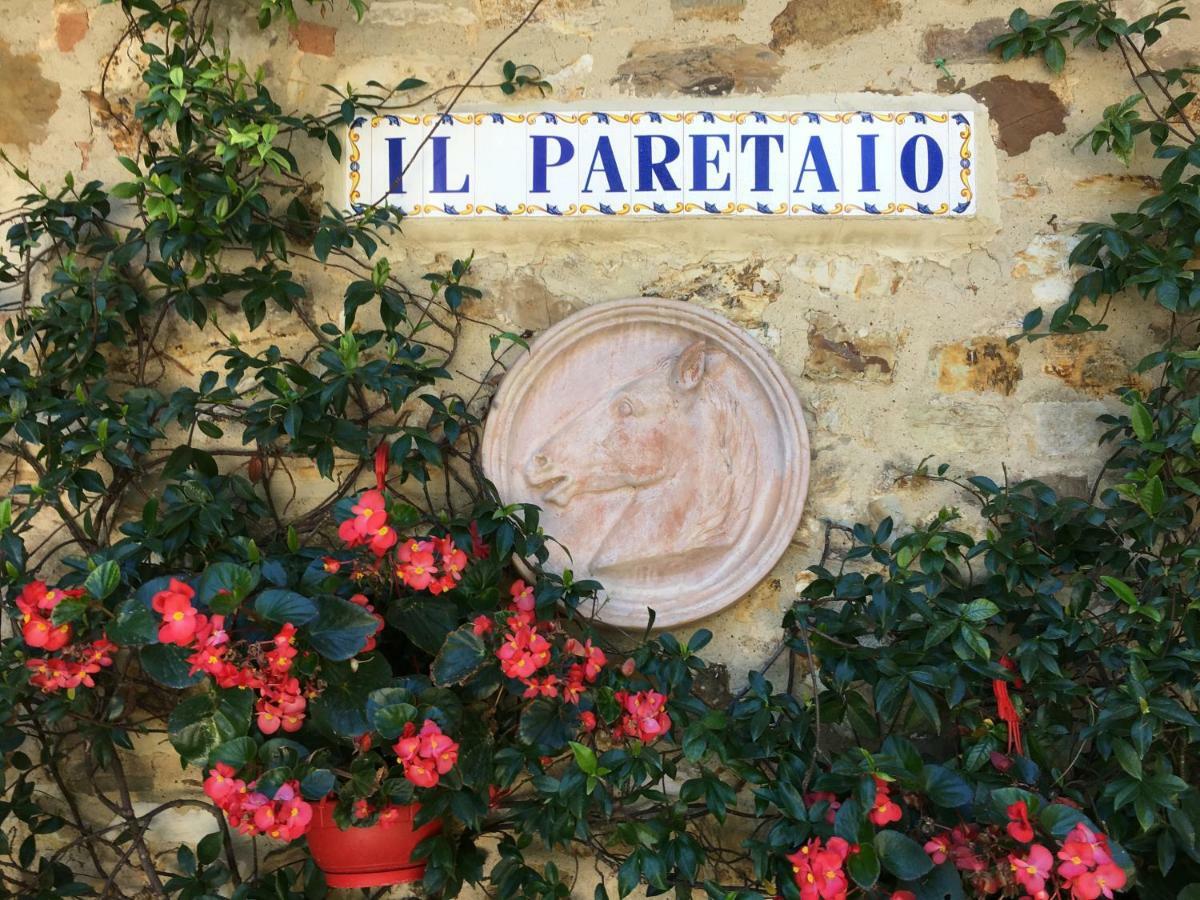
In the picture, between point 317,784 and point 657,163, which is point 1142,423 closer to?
point 657,163

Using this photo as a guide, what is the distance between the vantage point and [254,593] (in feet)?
7.40

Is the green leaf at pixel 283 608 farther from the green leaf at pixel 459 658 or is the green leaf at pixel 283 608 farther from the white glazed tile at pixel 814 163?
the white glazed tile at pixel 814 163

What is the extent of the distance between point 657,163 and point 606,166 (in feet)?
0.37

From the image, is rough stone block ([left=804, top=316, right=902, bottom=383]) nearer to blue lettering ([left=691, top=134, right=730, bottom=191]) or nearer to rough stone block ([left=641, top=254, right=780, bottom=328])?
rough stone block ([left=641, top=254, right=780, bottom=328])

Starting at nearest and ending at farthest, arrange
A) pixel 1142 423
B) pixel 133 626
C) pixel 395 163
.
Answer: pixel 133 626
pixel 1142 423
pixel 395 163

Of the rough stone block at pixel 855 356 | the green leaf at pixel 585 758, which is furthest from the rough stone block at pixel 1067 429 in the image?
the green leaf at pixel 585 758

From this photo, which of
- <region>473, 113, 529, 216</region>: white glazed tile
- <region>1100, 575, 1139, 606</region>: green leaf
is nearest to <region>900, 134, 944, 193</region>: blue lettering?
<region>473, 113, 529, 216</region>: white glazed tile

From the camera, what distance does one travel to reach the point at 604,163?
8.70 ft

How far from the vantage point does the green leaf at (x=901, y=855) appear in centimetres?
203

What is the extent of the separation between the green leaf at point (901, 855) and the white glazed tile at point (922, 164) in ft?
4.29

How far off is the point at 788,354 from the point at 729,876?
110 cm

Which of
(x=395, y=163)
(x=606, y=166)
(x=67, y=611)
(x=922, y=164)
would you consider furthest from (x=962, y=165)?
(x=67, y=611)

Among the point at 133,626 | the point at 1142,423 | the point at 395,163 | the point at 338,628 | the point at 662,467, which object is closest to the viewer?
the point at 133,626

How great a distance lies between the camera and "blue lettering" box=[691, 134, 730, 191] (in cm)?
264
